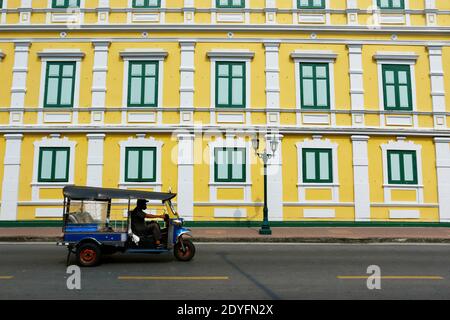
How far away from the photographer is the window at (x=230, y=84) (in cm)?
1744

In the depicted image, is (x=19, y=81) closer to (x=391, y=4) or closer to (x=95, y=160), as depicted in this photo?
(x=95, y=160)

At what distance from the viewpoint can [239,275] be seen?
25.8ft

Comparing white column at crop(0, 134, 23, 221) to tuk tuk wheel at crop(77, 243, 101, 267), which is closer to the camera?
tuk tuk wheel at crop(77, 243, 101, 267)

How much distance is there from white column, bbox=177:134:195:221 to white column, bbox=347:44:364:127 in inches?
308

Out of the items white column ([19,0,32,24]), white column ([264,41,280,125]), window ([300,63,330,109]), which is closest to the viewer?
white column ([264,41,280,125])

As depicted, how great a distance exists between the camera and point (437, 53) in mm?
17797

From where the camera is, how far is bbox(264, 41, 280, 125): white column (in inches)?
680

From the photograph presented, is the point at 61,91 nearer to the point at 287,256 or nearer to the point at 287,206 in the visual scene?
the point at 287,206

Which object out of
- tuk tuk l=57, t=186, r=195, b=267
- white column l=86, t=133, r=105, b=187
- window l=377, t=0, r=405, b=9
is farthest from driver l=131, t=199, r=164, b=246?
window l=377, t=0, r=405, b=9

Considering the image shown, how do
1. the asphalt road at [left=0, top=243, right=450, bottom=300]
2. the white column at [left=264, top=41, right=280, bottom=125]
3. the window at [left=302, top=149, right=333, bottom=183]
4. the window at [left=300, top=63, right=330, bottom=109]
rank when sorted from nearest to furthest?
the asphalt road at [left=0, top=243, right=450, bottom=300]
the window at [left=302, top=149, right=333, bottom=183]
the white column at [left=264, top=41, right=280, bottom=125]
the window at [left=300, top=63, right=330, bottom=109]

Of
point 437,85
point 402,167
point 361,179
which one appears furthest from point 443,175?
point 437,85

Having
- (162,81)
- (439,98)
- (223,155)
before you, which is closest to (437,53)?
(439,98)

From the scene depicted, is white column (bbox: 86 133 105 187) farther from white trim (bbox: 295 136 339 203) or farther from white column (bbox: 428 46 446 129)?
white column (bbox: 428 46 446 129)

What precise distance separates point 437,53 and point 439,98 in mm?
2244
